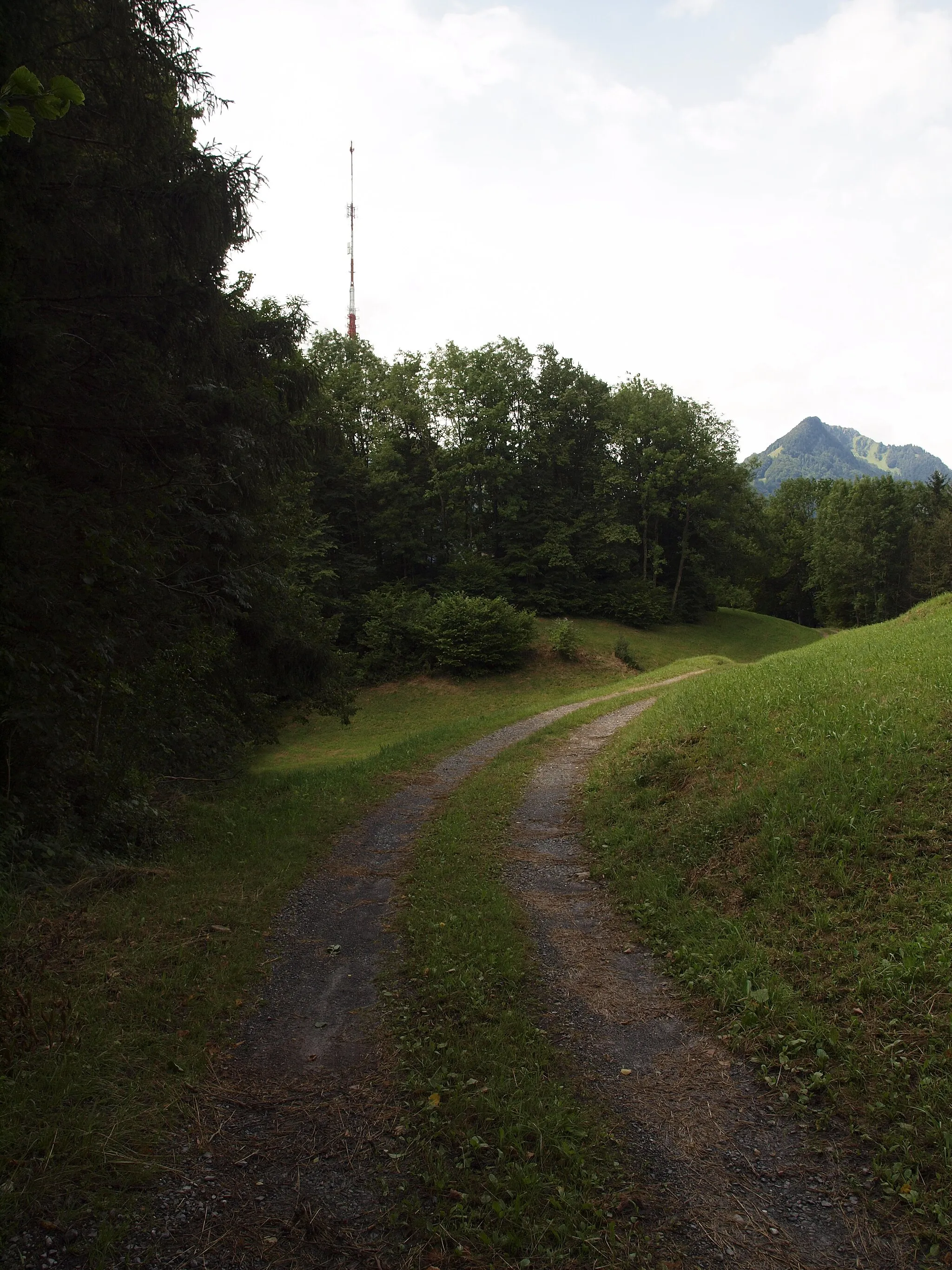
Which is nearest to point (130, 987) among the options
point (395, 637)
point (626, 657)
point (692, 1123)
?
point (692, 1123)

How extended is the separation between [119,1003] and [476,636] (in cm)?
2581

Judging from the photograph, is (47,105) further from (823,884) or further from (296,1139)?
(823,884)

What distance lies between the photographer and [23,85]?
162 cm

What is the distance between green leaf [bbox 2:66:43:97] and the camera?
5.20 ft

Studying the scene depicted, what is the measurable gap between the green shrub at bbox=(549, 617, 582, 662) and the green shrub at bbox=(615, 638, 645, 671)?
2.04 m

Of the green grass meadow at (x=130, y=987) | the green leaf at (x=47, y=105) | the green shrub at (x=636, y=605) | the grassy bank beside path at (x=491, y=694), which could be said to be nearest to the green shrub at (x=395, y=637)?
the grassy bank beside path at (x=491, y=694)

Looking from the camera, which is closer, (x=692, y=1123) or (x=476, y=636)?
(x=692, y=1123)

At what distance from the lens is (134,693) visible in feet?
27.5

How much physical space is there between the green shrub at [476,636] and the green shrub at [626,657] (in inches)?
179

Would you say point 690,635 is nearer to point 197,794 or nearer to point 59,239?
point 197,794

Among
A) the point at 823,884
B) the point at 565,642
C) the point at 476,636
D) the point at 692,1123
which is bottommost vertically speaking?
the point at 692,1123

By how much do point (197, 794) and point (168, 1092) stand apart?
7038mm

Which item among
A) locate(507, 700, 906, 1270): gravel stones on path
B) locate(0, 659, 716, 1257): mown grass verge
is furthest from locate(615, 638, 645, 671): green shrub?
locate(507, 700, 906, 1270): gravel stones on path

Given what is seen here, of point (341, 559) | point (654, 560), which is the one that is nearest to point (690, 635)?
point (654, 560)
